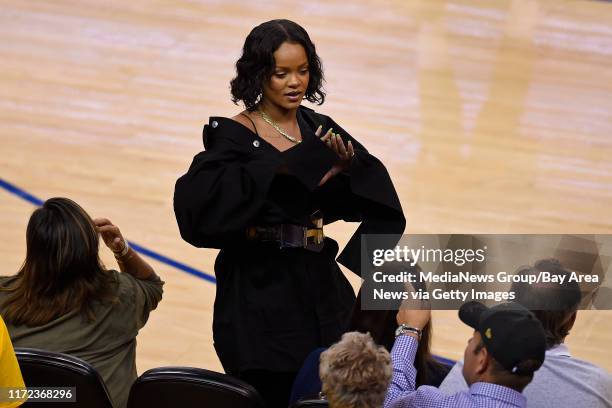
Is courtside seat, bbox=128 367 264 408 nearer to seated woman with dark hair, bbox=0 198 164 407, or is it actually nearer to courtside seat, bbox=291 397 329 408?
courtside seat, bbox=291 397 329 408

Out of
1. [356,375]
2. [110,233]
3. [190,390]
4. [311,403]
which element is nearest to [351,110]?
[110,233]

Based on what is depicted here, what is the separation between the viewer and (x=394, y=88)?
24.9 feet

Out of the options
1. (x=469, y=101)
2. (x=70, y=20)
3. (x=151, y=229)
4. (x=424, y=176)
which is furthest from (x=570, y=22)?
(x=151, y=229)

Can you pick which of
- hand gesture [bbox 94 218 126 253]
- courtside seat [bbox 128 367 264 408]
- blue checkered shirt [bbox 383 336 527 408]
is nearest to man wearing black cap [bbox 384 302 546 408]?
blue checkered shirt [bbox 383 336 527 408]

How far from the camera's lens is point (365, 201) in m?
3.38

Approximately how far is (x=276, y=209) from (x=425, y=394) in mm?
848

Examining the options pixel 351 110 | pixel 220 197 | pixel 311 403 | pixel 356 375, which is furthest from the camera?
pixel 351 110

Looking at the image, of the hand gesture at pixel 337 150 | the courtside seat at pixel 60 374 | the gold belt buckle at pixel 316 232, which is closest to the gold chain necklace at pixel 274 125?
the hand gesture at pixel 337 150

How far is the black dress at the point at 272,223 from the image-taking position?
10.3ft

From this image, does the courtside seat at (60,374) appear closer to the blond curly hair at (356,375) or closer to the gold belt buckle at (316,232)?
the gold belt buckle at (316,232)

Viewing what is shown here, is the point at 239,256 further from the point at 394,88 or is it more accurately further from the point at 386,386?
the point at 394,88

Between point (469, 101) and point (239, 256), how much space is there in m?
4.34

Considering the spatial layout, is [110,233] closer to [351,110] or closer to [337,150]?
[337,150]

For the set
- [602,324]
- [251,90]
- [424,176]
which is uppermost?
[251,90]
